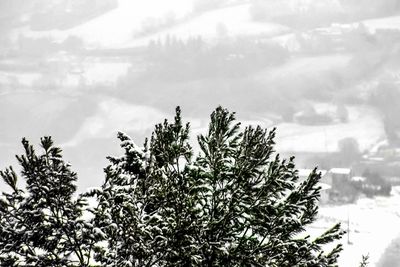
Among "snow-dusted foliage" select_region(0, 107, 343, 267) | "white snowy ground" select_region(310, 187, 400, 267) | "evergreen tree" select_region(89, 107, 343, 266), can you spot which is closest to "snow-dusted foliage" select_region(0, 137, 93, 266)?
"snow-dusted foliage" select_region(0, 107, 343, 267)

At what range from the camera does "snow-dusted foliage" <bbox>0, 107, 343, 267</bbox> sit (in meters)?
8.30

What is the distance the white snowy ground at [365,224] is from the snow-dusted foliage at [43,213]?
69737 millimetres

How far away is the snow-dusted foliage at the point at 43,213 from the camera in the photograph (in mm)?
8297

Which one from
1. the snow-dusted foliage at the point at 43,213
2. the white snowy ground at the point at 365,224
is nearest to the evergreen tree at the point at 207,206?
the snow-dusted foliage at the point at 43,213

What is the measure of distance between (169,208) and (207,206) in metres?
1.18

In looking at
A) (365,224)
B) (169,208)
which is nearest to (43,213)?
(169,208)

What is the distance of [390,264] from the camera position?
274ft

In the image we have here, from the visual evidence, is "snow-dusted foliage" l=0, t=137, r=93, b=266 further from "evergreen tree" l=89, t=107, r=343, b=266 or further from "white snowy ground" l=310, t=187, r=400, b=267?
"white snowy ground" l=310, t=187, r=400, b=267

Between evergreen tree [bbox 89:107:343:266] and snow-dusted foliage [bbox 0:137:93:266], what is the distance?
46 centimetres

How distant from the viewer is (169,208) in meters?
9.09

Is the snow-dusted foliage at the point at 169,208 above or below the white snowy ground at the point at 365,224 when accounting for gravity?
below

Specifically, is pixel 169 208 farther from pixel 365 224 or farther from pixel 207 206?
pixel 365 224

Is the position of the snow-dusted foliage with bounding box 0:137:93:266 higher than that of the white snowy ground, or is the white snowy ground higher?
the white snowy ground

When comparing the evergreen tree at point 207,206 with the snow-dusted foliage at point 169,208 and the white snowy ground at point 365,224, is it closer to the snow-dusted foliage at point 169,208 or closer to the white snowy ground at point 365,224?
the snow-dusted foliage at point 169,208
